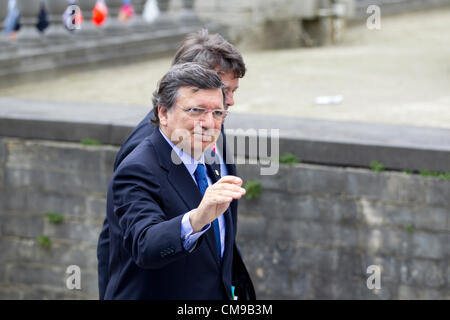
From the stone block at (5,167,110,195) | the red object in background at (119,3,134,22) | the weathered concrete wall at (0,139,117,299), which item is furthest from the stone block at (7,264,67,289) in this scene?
the red object in background at (119,3,134,22)

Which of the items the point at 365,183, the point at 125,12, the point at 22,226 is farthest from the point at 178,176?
the point at 125,12

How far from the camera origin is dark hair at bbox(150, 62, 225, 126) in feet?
9.40

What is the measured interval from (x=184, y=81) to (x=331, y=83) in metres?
7.18

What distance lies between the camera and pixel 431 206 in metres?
5.77

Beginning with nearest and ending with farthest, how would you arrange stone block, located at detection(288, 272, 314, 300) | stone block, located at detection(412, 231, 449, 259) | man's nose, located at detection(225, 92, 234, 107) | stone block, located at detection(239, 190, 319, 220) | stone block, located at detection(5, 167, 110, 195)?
man's nose, located at detection(225, 92, 234, 107) < stone block, located at detection(412, 231, 449, 259) < stone block, located at detection(239, 190, 319, 220) < stone block, located at detection(288, 272, 314, 300) < stone block, located at detection(5, 167, 110, 195)

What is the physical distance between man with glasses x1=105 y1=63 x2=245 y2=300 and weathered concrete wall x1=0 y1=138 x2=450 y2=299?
9.80ft

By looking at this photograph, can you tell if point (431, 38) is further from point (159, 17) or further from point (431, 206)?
point (431, 206)

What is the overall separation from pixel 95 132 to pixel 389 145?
2.29 meters

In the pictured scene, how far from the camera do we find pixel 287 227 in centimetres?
625

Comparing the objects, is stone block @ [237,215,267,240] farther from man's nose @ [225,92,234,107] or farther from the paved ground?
man's nose @ [225,92,234,107]

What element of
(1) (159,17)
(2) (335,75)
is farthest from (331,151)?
(1) (159,17)

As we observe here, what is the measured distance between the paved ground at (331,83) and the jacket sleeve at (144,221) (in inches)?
179

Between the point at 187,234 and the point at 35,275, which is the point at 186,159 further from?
the point at 35,275

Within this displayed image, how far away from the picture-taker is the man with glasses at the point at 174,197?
274 centimetres
